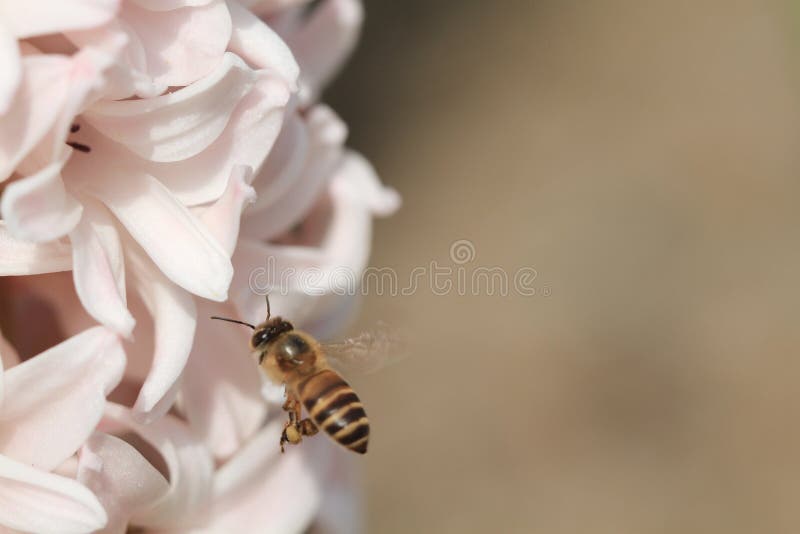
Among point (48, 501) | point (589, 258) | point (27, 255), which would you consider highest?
point (27, 255)

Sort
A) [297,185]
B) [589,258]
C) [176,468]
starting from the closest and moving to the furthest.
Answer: [176,468] < [297,185] < [589,258]

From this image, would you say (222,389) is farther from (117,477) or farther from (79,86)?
(79,86)

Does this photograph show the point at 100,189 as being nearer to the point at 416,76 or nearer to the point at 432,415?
the point at 432,415

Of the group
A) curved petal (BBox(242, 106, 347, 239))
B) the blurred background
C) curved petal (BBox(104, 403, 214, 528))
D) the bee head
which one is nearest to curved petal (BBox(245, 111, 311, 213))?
curved petal (BBox(242, 106, 347, 239))

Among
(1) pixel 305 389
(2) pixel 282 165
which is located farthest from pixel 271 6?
(1) pixel 305 389

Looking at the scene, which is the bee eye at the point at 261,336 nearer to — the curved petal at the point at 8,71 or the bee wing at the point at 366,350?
the bee wing at the point at 366,350

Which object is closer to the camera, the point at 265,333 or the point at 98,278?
the point at 98,278
